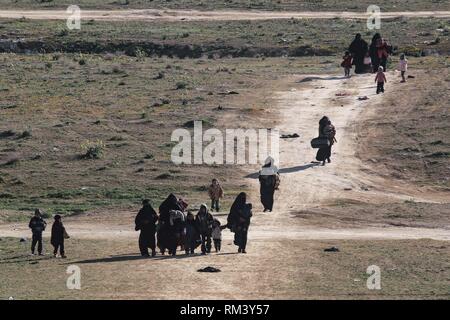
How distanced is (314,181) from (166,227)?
11.1 meters

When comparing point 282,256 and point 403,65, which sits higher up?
point 403,65

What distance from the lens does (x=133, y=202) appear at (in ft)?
146

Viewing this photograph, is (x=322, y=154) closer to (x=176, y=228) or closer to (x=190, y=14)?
(x=176, y=228)

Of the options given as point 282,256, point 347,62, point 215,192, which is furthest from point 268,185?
point 347,62

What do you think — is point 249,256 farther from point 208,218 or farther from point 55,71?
point 55,71

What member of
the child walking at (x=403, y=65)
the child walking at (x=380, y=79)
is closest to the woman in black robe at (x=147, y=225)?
the child walking at (x=380, y=79)

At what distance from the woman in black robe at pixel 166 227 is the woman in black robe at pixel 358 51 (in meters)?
23.6

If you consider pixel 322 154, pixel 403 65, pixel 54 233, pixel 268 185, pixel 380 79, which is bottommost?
pixel 54 233

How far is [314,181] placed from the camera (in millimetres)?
45906

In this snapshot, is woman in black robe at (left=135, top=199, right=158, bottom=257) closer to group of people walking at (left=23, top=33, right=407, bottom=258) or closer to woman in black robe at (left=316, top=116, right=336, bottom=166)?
group of people walking at (left=23, top=33, right=407, bottom=258)

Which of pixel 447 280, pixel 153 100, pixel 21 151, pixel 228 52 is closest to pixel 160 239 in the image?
pixel 447 280

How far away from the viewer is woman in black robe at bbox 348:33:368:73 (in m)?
58.2

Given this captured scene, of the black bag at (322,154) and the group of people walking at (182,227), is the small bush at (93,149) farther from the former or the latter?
the group of people walking at (182,227)

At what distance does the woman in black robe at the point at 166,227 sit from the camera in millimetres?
35750
